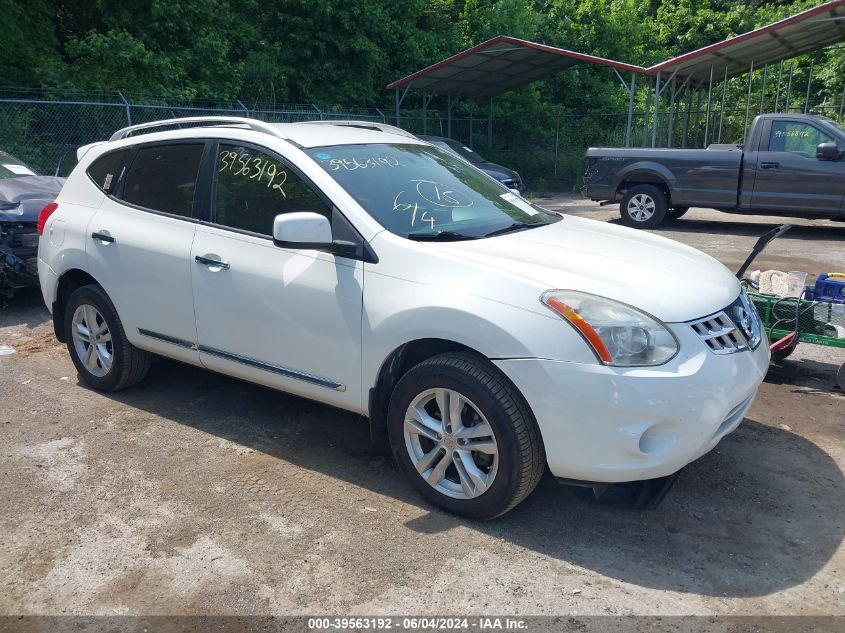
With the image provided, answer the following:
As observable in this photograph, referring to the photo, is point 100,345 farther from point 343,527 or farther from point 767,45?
point 767,45

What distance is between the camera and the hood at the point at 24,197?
7.34m

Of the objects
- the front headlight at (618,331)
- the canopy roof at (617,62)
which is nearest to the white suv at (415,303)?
the front headlight at (618,331)

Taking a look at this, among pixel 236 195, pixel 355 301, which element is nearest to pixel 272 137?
pixel 236 195

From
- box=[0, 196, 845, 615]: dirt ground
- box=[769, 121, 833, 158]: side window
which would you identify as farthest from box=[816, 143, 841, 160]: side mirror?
box=[0, 196, 845, 615]: dirt ground

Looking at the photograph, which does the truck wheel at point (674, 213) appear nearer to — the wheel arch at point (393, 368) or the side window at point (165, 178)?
the side window at point (165, 178)

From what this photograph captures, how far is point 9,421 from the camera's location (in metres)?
4.82

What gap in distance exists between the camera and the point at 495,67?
2056 cm

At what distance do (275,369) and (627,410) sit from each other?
190 cm

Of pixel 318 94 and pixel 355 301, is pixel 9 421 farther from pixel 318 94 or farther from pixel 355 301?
pixel 318 94

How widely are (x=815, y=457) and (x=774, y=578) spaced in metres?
1.35

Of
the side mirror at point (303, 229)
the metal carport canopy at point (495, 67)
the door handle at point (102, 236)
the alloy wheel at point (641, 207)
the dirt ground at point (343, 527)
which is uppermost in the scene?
the metal carport canopy at point (495, 67)

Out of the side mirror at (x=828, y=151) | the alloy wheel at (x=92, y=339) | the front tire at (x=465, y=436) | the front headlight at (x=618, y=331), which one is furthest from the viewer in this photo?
the side mirror at (x=828, y=151)

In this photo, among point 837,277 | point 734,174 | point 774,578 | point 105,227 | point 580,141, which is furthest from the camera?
point 580,141

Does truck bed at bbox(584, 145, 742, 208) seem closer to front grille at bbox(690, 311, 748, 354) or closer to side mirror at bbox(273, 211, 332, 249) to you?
front grille at bbox(690, 311, 748, 354)
